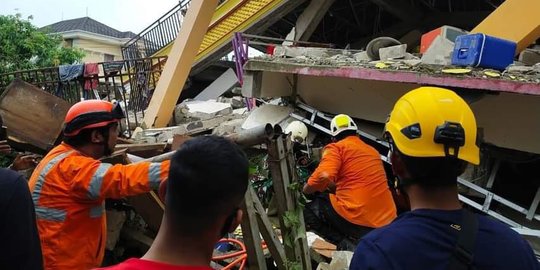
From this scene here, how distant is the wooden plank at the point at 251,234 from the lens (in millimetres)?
2541

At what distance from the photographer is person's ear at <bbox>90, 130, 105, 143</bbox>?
2.64 metres

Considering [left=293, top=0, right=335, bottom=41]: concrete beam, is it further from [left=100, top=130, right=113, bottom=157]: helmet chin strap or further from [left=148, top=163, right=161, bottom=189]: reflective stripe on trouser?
[left=148, top=163, right=161, bottom=189]: reflective stripe on trouser

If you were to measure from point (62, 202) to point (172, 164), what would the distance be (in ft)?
4.76

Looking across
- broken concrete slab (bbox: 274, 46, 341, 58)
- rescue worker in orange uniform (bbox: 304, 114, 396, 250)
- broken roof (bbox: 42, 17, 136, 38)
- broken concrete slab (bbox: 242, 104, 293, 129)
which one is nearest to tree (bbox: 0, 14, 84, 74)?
broken concrete slab (bbox: 242, 104, 293, 129)

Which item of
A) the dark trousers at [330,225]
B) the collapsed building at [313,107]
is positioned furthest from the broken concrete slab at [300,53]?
the dark trousers at [330,225]

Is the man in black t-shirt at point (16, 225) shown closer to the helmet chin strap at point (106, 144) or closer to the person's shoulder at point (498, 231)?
the helmet chin strap at point (106, 144)

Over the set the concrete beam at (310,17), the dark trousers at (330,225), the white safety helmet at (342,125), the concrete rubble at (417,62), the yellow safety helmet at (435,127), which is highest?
the concrete beam at (310,17)

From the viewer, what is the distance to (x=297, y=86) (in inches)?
302

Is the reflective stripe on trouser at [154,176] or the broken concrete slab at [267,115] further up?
the reflective stripe on trouser at [154,176]

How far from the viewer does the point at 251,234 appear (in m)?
2.57

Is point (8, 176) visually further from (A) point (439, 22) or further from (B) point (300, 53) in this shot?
(A) point (439, 22)

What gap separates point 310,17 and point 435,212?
1122 cm

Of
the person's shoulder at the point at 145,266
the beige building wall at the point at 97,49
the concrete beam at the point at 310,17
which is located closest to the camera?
the person's shoulder at the point at 145,266

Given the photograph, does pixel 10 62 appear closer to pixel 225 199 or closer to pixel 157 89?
pixel 157 89
